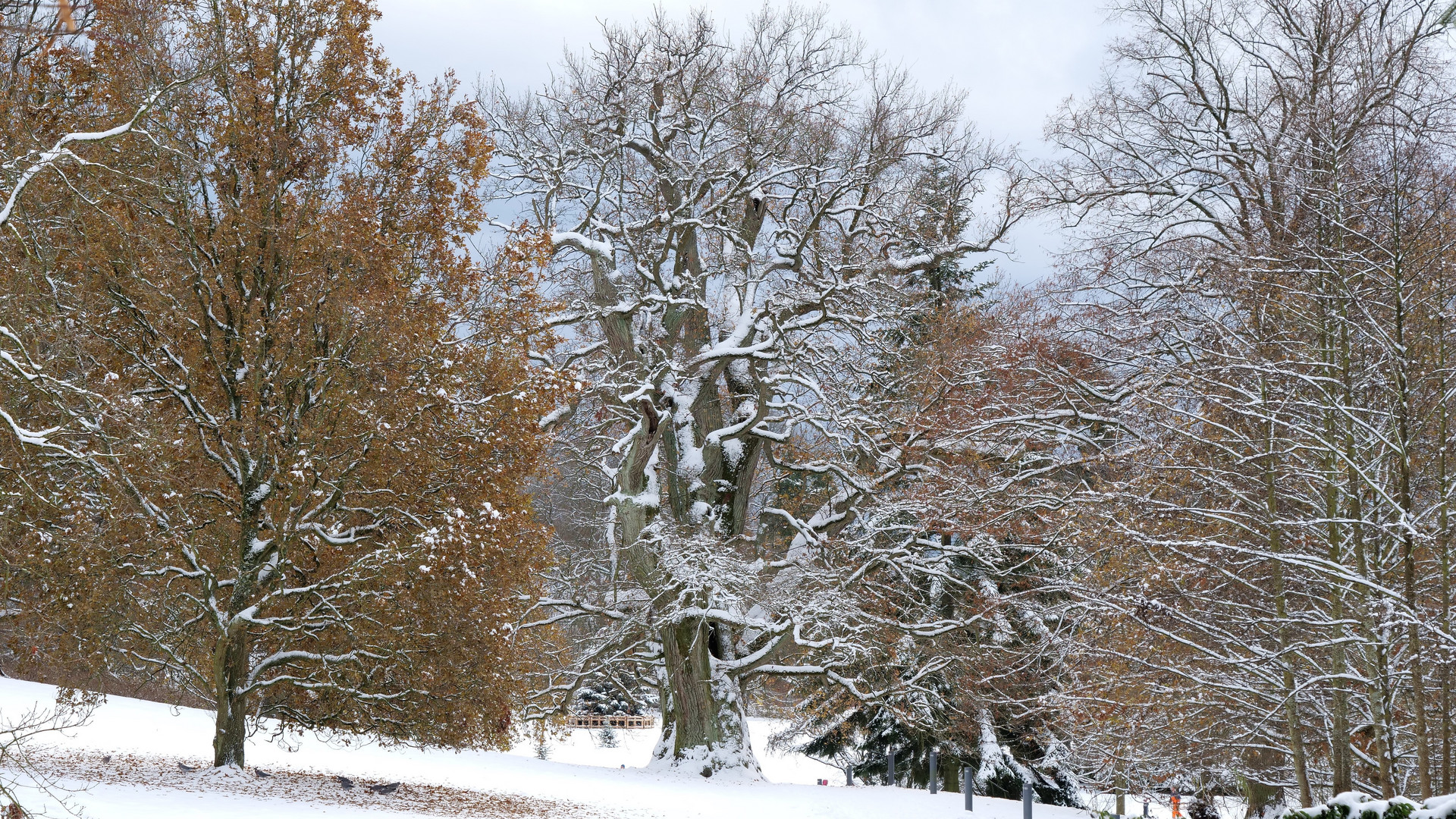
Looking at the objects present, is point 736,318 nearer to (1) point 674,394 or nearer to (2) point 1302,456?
(1) point 674,394

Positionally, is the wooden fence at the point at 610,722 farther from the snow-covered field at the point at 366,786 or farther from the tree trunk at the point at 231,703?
the tree trunk at the point at 231,703

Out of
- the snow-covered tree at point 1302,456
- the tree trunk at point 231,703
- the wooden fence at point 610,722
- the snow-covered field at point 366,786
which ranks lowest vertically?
the wooden fence at point 610,722

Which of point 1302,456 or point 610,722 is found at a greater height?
point 1302,456

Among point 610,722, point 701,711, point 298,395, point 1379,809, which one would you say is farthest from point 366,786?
point 610,722

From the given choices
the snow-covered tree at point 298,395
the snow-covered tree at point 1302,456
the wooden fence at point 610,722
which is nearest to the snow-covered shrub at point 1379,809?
the snow-covered tree at point 1302,456

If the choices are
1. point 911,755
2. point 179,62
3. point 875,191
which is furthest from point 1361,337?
point 911,755

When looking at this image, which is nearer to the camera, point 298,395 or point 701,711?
point 298,395

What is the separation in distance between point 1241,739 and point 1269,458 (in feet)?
8.43

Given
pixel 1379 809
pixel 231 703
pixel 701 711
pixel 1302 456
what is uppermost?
pixel 1302 456

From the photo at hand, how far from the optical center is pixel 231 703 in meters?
11.7

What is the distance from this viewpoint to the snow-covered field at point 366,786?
33.2 ft

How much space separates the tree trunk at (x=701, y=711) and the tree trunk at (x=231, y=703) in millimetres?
7727

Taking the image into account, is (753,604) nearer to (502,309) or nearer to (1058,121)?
(502,309)

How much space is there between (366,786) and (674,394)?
8.04 metres
